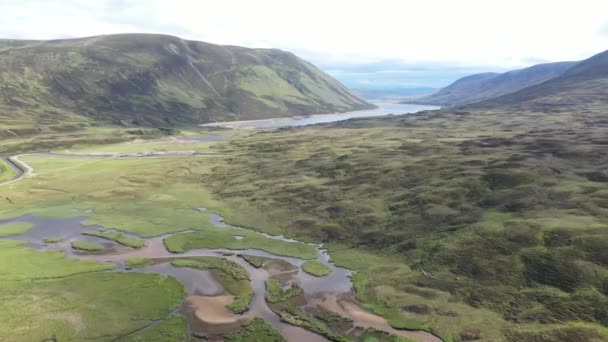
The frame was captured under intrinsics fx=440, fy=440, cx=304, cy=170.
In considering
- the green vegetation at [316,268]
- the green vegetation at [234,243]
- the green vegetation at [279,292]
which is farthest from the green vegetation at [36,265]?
the green vegetation at [316,268]

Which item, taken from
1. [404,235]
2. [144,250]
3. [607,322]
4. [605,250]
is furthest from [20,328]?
[605,250]

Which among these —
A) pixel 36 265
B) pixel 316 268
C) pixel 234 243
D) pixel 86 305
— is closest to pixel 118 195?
pixel 36 265

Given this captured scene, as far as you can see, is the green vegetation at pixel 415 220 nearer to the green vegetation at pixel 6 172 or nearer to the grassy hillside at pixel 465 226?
the grassy hillside at pixel 465 226

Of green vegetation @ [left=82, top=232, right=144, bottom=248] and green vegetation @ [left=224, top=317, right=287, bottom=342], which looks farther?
green vegetation @ [left=82, top=232, right=144, bottom=248]

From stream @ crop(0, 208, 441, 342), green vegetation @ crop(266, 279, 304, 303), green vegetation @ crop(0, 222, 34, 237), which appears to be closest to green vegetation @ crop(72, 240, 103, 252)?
stream @ crop(0, 208, 441, 342)

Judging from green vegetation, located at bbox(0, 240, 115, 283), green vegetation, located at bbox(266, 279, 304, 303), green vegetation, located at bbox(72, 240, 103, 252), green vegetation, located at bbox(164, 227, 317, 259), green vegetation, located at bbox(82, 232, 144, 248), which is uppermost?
green vegetation, located at bbox(0, 240, 115, 283)

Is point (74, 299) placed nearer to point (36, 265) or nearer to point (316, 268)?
point (36, 265)

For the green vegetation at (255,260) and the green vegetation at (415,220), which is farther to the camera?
the green vegetation at (255,260)

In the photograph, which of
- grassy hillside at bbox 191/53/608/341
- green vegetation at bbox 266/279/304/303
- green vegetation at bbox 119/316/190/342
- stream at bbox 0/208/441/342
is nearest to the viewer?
green vegetation at bbox 119/316/190/342

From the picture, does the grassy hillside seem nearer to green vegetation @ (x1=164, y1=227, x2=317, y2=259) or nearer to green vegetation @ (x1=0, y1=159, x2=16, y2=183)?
green vegetation @ (x1=164, y1=227, x2=317, y2=259)
